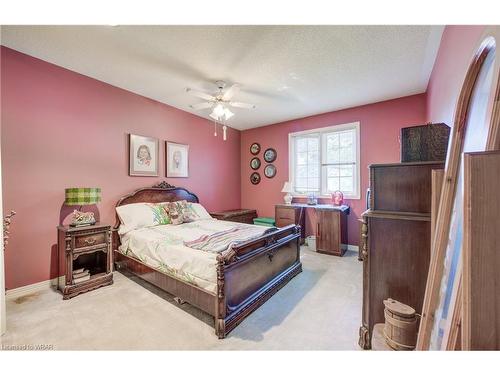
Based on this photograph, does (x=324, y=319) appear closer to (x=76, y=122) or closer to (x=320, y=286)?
(x=320, y=286)

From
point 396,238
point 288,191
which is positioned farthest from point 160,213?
point 396,238

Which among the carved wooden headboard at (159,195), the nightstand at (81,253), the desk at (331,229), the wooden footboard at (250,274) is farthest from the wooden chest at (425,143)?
the carved wooden headboard at (159,195)

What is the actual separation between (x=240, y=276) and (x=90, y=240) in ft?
6.23

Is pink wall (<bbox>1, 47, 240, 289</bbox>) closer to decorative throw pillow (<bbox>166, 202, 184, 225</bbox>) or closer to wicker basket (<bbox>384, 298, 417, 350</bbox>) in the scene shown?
decorative throw pillow (<bbox>166, 202, 184, 225</bbox>)

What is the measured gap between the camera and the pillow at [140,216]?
3.07 metres

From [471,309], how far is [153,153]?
13.0 feet

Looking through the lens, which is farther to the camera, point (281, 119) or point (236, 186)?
point (236, 186)

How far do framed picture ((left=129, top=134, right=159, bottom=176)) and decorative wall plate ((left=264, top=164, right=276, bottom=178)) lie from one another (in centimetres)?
254

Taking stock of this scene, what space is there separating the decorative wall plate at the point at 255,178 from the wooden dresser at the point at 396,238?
12.8ft

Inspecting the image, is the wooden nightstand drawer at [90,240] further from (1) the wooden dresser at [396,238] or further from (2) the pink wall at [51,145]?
(1) the wooden dresser at [396,238]

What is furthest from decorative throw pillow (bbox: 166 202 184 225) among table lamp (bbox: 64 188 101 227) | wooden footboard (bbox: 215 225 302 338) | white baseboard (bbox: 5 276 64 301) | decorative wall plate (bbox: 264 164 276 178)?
decorative wall plate (bbox: 264 164 276 178)

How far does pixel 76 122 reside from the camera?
2836 millimetres

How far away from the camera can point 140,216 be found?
317 centimetres
